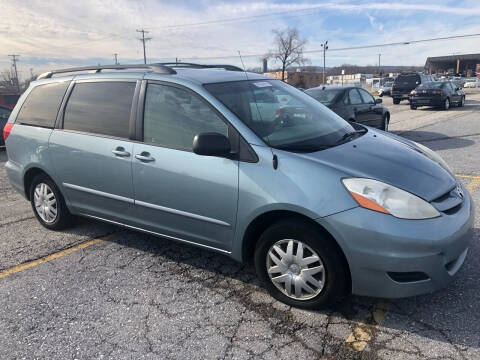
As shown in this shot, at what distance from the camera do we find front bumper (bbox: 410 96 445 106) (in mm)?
18641

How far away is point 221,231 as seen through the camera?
125 inches

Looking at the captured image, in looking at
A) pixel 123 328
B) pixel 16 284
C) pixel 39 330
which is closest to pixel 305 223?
pixel 123 328

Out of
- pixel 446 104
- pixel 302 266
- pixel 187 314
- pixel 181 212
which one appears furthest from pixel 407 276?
pixel 446 104

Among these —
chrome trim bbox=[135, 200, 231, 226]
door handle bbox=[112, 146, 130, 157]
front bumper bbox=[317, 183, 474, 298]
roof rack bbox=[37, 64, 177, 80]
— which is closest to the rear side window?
roof rack bbox=[37, 64, 177, 80]

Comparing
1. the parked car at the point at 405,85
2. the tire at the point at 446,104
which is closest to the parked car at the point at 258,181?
the tire at the point at 446,104

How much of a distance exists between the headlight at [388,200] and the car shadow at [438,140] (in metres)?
6.98

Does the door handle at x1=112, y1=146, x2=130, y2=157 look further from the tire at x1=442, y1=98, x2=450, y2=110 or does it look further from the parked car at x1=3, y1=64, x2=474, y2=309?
the tire at x1=442, y1=98, x2=450, y2=110

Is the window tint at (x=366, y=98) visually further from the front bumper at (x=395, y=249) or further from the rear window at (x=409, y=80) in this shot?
the rear window at (x=409, y=80)

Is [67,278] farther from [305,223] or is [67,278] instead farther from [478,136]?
[478,136]

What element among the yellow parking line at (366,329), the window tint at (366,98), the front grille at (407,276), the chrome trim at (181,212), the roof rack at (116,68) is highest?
the roof rack at (116,68)

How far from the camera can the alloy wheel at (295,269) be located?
2818mm

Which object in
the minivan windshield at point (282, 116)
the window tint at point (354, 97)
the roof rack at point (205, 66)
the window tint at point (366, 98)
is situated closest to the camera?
the minivan windshield at point (282, 116)

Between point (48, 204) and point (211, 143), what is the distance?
8.43ft

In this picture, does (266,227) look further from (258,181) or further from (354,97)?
(354,97)
